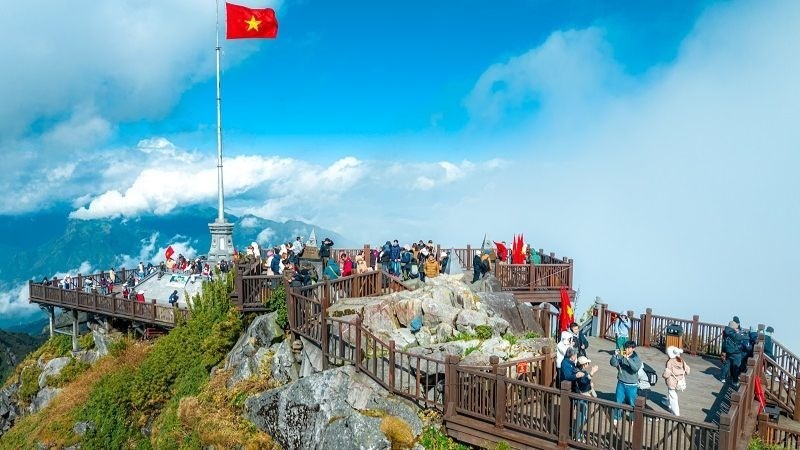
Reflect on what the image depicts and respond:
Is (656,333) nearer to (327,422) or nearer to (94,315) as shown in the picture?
(327,422)

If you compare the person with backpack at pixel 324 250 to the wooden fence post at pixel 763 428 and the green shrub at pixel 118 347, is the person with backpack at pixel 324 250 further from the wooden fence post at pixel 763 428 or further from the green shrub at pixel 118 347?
→ the wooden fence post at pixel 763 428

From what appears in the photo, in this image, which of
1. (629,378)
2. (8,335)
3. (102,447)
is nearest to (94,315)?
(102,447)

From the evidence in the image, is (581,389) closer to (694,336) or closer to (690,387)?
(690,387)

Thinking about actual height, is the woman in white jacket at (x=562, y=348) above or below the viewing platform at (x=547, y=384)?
above

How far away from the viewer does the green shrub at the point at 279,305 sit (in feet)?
55.6

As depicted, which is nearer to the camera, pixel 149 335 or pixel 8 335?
pixel 149 335

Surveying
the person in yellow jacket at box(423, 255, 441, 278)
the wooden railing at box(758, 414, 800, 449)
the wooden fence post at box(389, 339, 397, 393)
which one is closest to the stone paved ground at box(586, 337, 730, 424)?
the wooden railing at box(758, 414, 800, 449)

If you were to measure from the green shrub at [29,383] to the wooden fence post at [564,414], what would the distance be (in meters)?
29.3

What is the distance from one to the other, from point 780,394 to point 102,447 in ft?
76.8

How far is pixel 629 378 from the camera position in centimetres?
1098

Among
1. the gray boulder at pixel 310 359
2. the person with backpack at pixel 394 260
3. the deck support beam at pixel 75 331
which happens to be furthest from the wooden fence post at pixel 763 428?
the deck support beam at pixel 75 331

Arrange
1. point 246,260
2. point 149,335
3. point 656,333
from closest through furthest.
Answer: point 656,333 < point 246,260 < point 149,335

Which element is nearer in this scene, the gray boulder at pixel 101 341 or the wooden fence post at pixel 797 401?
the wooden fence post at pixel 797 401

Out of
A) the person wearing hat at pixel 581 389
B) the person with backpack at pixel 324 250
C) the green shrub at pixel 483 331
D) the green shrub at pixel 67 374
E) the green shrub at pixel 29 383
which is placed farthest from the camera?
the green shrub at pixel 29 383
